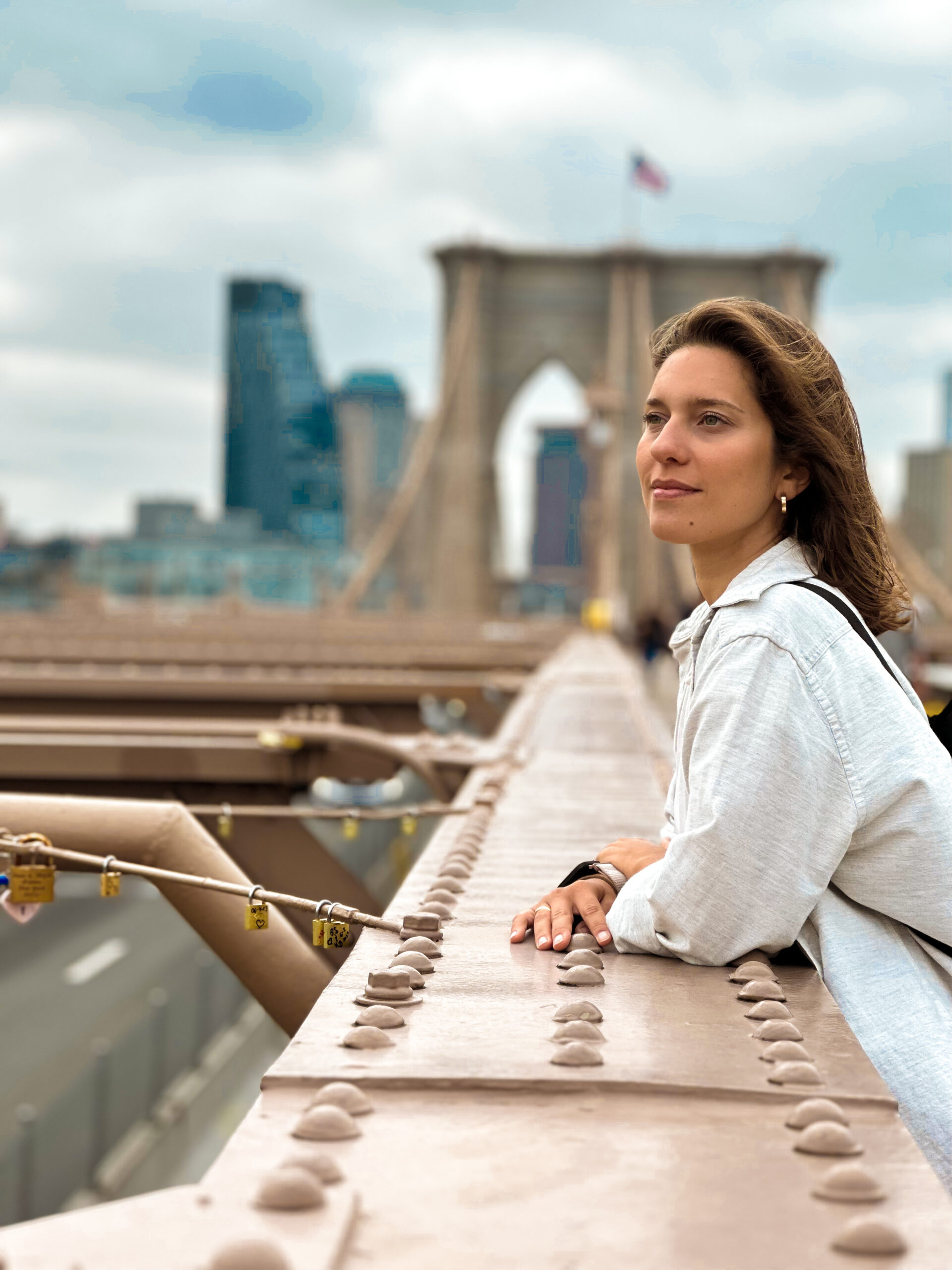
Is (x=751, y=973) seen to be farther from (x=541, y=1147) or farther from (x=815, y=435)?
(x=815, y=435)

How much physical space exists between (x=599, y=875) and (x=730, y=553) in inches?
22.5

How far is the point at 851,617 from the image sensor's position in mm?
2021

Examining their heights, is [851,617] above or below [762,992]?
above

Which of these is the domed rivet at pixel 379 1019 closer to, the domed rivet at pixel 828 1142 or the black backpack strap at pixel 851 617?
the domed rivet at pixel 828 1142

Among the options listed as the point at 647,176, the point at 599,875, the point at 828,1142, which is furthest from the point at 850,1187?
the point at 647,176

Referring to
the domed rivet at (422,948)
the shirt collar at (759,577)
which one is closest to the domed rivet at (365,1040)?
the domed rivet at (422,948)

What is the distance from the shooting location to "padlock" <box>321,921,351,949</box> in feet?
7.45

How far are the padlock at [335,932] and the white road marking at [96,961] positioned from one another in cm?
2198

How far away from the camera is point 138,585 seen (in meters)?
89.4

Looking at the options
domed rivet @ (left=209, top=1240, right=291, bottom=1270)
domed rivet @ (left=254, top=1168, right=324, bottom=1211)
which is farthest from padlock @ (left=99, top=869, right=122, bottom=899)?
domed rivet @ (left=209, top=1240, right=291, bottom=1270)

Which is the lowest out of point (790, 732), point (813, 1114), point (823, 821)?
point (813, 1114)

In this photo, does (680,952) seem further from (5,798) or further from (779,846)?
(5,798)

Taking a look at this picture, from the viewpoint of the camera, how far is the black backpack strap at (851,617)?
6.57 ft

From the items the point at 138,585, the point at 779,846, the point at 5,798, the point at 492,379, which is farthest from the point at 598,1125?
the point at 138,585
